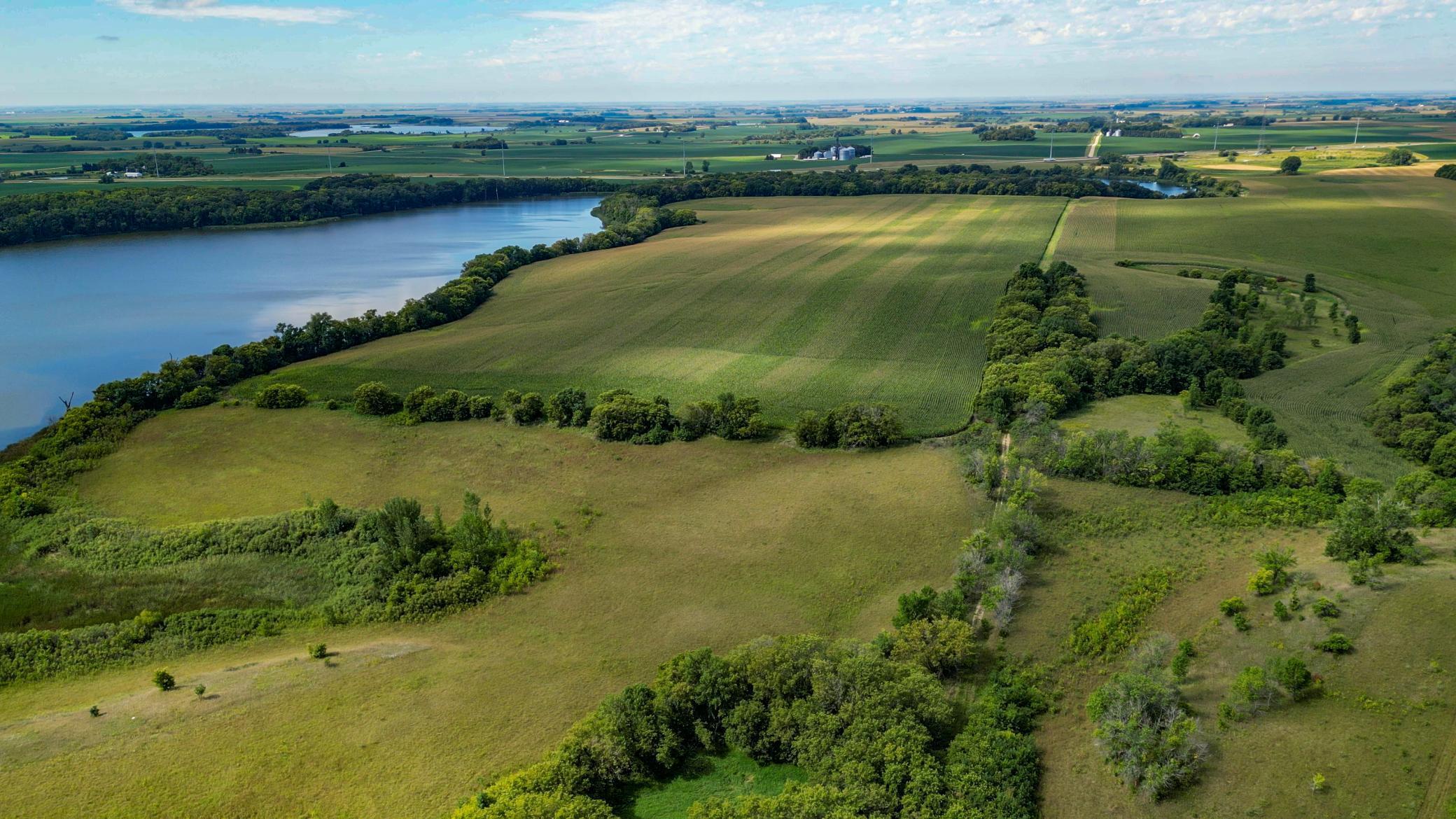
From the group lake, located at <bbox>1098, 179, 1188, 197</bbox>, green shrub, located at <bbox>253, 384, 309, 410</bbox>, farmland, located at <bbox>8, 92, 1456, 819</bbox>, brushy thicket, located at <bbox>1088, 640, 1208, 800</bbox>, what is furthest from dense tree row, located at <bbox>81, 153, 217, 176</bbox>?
brushy thicket, located at <bbox>1088, 640, 1208, 800</bbox>

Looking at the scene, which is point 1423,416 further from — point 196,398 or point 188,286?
point 188,286

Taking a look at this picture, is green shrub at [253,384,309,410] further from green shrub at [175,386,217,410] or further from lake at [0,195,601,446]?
lake at [0,195,601,446]

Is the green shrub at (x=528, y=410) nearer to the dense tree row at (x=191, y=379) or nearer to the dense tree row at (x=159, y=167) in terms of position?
the dense tree row at (x=191, y=379)

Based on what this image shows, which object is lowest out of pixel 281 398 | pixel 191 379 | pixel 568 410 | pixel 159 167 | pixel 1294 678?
pixel 1294 678

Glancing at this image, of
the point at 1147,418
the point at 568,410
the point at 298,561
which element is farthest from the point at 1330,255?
the point at 298,561

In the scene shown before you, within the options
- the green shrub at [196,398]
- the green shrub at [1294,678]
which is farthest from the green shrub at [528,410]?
the green shrub at [1294,678]

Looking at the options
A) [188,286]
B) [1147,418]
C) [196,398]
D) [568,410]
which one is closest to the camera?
[1147,418]
